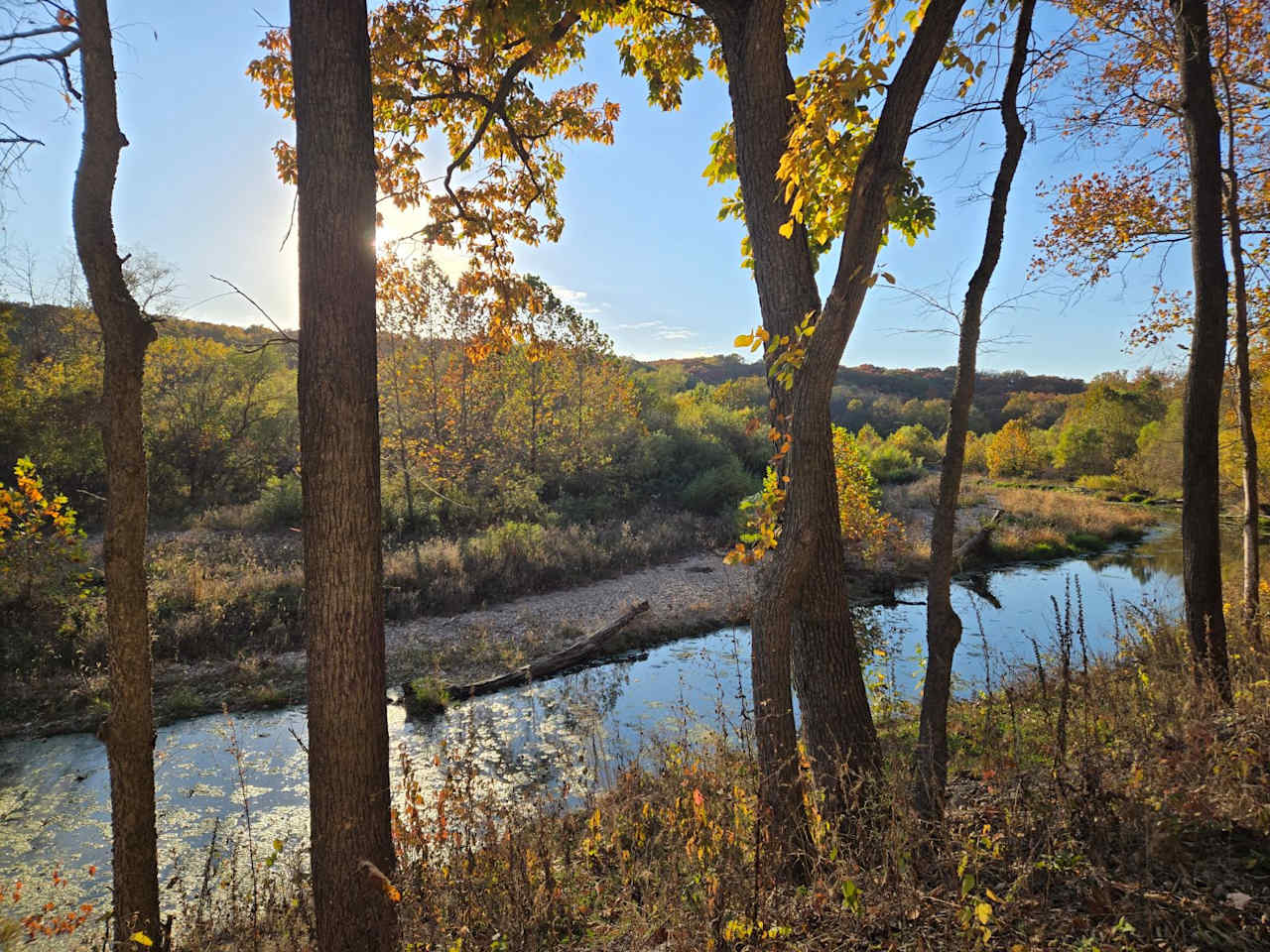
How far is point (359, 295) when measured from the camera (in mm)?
2637

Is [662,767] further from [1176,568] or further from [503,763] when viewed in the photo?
[1176,568]

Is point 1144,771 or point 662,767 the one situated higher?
point 1144,771

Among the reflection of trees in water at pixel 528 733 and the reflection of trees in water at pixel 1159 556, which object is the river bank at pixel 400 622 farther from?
the reflection of trees in water at pixel 1159 556

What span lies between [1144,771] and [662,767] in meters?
3.38

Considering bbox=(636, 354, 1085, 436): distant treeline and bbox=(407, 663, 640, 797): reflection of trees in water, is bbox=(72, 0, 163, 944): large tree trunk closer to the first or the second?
bbox=(407, 663, 640, 797): reflection of trees in water

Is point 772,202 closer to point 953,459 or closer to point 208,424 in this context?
point 953,459

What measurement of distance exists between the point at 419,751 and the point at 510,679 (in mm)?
2060

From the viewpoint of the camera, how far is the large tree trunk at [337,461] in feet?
8.36

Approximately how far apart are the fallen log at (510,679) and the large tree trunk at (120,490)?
14.6 feet

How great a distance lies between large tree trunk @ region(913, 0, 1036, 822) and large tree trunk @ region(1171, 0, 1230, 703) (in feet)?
7.19

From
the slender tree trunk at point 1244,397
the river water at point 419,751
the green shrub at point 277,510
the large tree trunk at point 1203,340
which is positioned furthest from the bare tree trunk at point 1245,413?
the green shrub at point 277,510

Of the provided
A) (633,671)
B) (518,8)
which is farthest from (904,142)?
(633,671)

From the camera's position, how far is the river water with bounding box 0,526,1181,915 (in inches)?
213

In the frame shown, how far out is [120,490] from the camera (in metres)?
3.12
